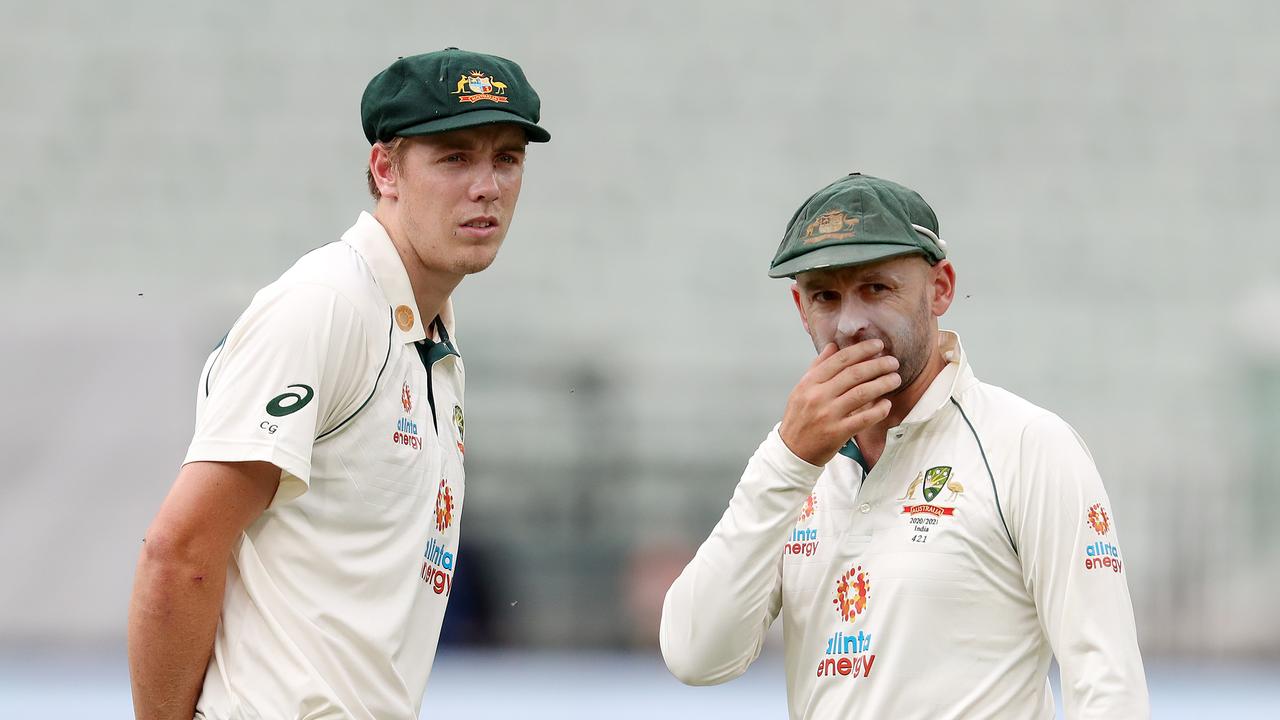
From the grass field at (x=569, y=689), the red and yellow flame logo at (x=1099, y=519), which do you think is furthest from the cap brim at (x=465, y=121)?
the grass field at (x=569, y=689)

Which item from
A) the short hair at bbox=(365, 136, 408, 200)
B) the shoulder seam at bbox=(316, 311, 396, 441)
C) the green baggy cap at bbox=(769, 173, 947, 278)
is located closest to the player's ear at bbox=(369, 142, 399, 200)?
the short hair at bbox=(365, 136, 408, 200)

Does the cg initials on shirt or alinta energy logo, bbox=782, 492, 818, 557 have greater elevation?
the cg initials on shirt

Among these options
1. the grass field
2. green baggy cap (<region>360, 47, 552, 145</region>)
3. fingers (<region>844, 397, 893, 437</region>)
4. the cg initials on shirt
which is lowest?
the grass field

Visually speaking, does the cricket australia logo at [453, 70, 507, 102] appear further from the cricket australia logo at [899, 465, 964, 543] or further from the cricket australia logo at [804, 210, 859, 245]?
the cricket australia logo at [899, 465, 964, 543]

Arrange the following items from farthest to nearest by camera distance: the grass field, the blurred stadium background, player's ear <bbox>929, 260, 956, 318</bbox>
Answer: the blurred stadium background < the grass field < player's ear <bbox>929, 260, 956, 318</bbox>

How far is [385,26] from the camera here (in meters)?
6.88

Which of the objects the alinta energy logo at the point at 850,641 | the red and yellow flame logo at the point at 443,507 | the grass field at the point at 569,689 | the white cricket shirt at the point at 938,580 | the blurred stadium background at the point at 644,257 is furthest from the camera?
the blurred stadium background at the point at 644,257

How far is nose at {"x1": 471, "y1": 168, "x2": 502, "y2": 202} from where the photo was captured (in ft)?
7.08

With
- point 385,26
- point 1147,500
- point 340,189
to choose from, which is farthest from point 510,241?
point 1147,500

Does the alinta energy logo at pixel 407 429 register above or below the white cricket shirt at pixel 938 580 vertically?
above

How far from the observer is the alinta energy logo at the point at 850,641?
6.36 ft

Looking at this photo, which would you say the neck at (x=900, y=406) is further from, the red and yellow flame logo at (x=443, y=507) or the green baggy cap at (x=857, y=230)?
the red and yellow flame logo at (x=443, y=507)

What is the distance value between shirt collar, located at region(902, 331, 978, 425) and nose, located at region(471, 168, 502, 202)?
0.70m

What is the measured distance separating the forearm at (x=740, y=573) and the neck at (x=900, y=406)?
0.54ft
